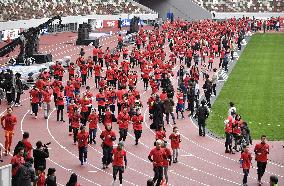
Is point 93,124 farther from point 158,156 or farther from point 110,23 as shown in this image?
point 110,23

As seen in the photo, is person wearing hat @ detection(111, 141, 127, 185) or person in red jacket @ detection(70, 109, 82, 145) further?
person in red jacket @ detection(70, 109, 82, 145)

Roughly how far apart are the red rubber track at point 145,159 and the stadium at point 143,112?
0.12ft

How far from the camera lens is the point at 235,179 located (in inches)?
802

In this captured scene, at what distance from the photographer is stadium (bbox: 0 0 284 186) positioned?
65.0 feet

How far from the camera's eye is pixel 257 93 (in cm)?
3472

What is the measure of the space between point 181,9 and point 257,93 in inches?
1729

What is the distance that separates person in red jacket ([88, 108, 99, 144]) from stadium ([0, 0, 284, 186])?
35mm

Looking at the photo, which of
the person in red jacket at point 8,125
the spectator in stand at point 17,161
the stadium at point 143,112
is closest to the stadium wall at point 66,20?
the stadium at point 143,112

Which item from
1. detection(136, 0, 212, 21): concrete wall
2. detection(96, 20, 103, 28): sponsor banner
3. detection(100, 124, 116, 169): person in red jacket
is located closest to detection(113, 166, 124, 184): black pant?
detection(100, 124, 116, 169): person in red jacket

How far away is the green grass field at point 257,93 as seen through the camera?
90.2 feet

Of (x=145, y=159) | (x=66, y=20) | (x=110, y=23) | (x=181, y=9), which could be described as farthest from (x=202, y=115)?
(x=181, y=9)

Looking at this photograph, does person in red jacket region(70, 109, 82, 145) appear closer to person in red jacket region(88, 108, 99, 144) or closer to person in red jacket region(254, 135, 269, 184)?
person in red jacket region(88, 108, 99, 144)

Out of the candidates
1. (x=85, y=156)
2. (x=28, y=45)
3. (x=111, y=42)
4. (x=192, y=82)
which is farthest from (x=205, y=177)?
(x=111, y=42)

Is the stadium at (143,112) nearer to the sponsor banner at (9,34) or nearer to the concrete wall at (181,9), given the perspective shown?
the sponsor banner at (9,34)
